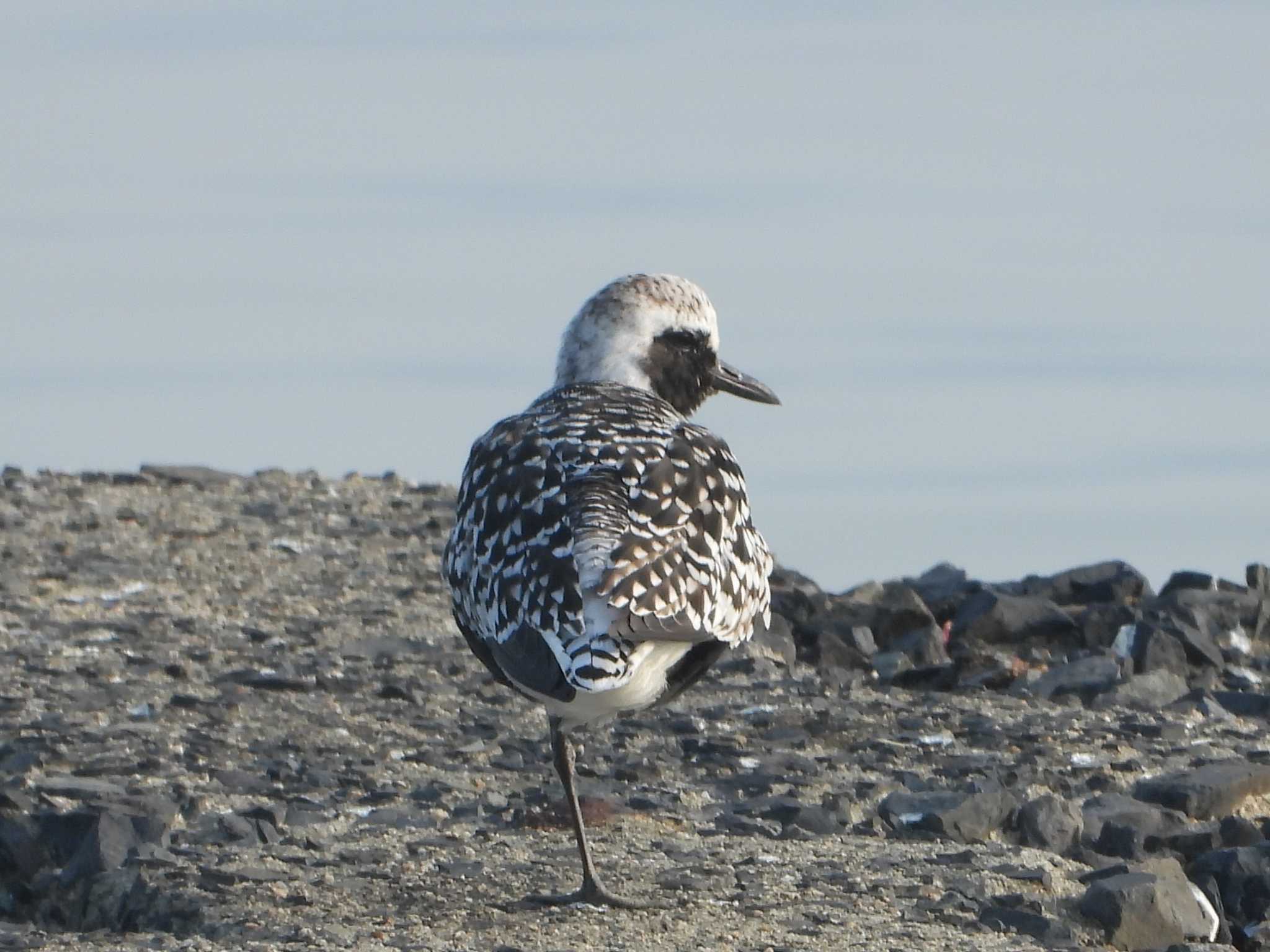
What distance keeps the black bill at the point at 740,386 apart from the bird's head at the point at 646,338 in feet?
0.45

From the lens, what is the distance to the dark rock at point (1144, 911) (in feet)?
19.9

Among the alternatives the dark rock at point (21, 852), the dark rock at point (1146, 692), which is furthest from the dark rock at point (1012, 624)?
the dark rock at point (21, 852)

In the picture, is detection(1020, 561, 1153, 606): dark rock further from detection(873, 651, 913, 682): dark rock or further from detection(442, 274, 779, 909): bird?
detection(442, 274, 779, 909): bird

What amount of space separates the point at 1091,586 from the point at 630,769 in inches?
174

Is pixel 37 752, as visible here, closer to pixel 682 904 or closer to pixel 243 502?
pixel 682 904

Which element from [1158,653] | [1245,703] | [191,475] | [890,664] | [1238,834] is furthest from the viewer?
[191,475]

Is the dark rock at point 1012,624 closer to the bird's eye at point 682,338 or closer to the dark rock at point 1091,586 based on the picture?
the dark rock at point 1091,586

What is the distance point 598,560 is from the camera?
6.24 m

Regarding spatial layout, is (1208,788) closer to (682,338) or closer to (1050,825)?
(1050,825)

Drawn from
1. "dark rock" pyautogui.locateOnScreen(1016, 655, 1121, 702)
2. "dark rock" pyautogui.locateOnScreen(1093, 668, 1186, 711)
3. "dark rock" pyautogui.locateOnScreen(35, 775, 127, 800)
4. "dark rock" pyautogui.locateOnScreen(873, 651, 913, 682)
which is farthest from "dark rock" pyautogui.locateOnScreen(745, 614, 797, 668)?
"dark rock" pyautogui.locateOnScreen(35, 775, 127, 800)

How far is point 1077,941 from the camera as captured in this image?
6.03 m

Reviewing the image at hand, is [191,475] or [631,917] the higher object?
[191,475]

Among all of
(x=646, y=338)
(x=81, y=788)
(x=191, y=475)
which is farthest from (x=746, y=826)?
(x=191, y=475)

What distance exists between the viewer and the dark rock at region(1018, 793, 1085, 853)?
6934 millimetres
